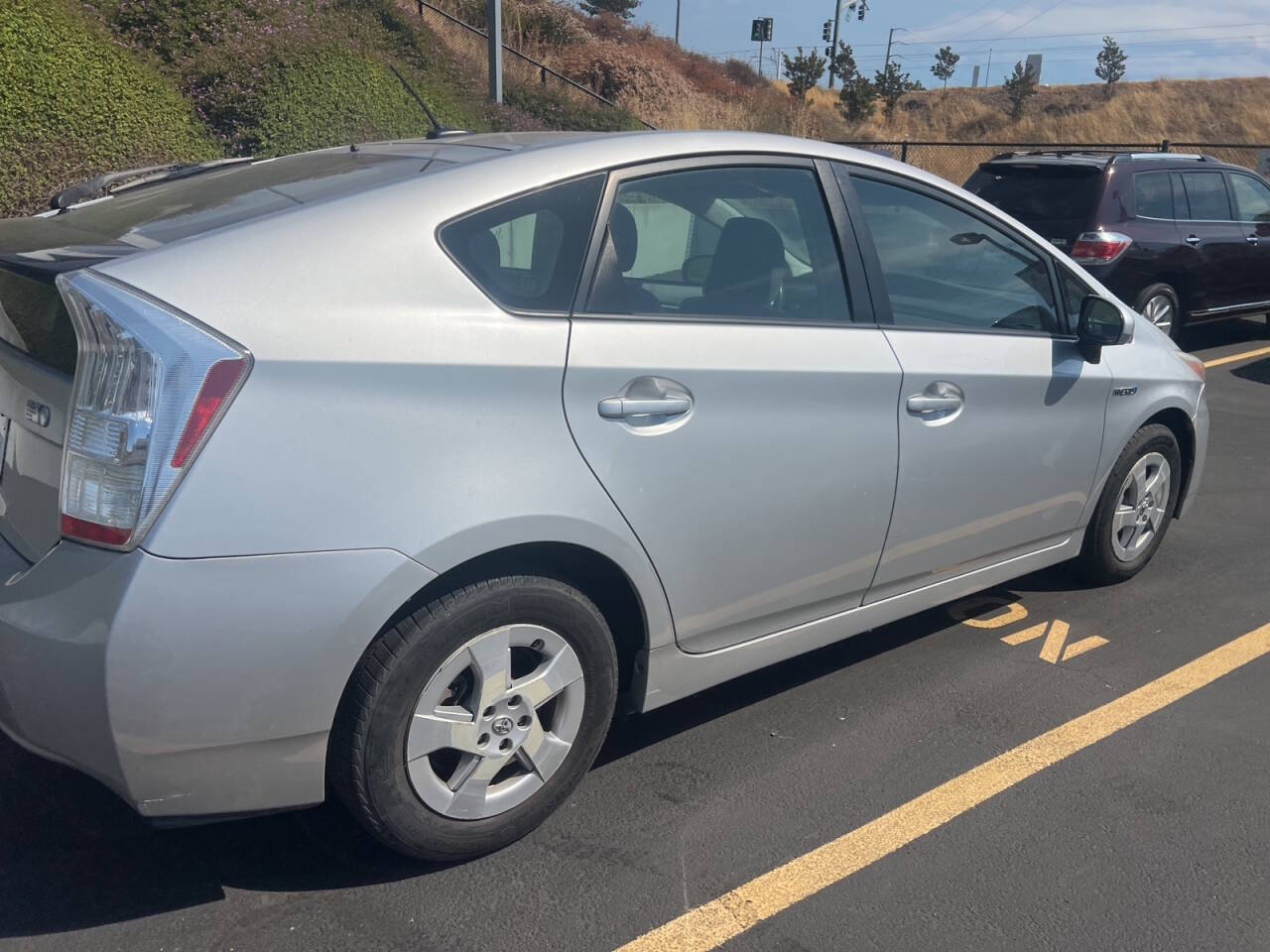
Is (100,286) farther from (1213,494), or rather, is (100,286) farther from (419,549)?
(1213,494)

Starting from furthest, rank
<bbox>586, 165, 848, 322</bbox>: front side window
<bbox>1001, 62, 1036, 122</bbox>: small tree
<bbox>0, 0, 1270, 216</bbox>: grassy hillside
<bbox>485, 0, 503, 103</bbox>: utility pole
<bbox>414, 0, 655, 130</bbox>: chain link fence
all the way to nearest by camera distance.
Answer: <bbox>1001, 62, 1036, 122</bbox>: small tree < <bbox>414, 0, 655, 130</bbox>: chain link fence < <bbox>485, 0, 503, 103</bbox>: utility pole < <bbox>0, 0, 1270, 216</bbox>: grassy hillside < <bbox>586, 165, 848, 322</bbox>: front side window

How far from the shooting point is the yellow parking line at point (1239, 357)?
9.69 metres

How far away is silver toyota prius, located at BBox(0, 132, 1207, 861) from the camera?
2.18 meters

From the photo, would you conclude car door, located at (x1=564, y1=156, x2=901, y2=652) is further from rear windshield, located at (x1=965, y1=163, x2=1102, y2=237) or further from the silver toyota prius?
rear windshield, located at (x1=965, y1=163, x2=1102, y2=237)

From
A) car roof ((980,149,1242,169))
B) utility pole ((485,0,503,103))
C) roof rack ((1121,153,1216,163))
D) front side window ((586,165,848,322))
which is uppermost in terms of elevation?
utility pole ((485,0,503,103))

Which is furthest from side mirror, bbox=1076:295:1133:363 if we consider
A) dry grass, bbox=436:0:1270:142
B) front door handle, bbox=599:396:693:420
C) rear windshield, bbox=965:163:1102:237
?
dry grass, bbox=436:0:1270:142

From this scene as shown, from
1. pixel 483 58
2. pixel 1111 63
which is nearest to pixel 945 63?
pixel 1111 63

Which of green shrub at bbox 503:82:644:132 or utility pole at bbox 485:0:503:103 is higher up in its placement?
utility pole at bbox 485:0:503:103

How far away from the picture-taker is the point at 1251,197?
10.2 m

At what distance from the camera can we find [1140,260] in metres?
9.06

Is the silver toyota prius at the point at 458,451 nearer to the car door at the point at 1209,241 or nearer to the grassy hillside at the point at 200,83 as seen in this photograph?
the car door at the point at 1209,241

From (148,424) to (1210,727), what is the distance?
317 cm

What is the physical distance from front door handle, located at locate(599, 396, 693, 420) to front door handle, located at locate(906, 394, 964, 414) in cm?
87

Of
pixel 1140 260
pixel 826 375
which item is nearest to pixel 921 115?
pixel 1140 260
